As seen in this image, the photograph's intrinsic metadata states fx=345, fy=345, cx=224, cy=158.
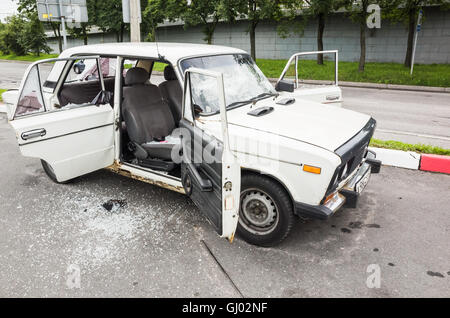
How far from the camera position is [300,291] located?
287 centimetres

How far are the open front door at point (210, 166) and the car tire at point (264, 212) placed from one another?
45 cm

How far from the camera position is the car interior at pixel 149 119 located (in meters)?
4.41

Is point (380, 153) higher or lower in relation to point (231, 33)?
lower

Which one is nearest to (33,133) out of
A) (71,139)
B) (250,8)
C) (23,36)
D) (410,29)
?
(71,139)

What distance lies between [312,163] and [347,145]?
0.48 m

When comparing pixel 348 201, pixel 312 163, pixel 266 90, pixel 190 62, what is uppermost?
pixel 190 62

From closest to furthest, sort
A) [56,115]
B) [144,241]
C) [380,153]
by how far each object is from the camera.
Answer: [144,241] < [56,115] < [380,153]

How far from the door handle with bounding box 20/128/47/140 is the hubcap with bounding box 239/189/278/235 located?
8.33 feet

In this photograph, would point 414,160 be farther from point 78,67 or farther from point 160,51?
point 78,67

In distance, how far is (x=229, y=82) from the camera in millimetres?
4039

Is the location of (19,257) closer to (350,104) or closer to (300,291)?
(300,291)

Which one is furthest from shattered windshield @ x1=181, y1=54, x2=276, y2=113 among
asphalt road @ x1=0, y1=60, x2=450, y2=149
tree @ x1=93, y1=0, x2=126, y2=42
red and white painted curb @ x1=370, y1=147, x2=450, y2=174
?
tree @ x1=93, y1=0, x2=126, y2=42

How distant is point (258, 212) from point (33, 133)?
2.81 m

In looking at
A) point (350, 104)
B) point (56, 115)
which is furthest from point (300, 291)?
point (350, 104)
